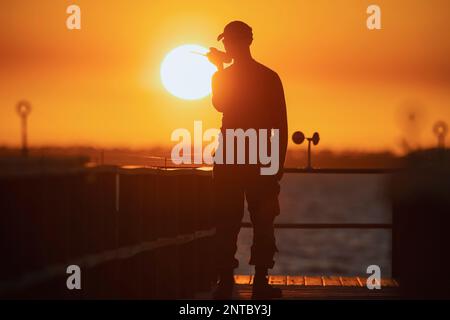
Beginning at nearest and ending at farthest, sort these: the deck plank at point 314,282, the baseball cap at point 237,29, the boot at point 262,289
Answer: the baseball cap at point 237,29 < the boot at point 262,289 < the deck plank at point 314,282

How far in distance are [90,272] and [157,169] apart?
1876 mm

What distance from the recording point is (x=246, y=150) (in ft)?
36.2

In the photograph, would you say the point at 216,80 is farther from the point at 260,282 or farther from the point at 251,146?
the point at 260,282

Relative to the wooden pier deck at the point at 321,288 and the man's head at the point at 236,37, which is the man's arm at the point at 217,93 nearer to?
the man's head at the point at 236,37

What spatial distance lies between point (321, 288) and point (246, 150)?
264 cm

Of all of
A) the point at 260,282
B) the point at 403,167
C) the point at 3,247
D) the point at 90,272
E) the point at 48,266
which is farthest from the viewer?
the point at 403,167

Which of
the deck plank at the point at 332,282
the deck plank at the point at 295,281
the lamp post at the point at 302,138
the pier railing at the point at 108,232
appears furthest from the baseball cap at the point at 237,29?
A: the lamp post at the point at 302,138

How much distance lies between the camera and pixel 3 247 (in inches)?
311

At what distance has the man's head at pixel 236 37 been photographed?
36.2 feet

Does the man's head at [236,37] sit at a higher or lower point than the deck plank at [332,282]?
higher

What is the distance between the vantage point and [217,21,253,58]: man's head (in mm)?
11039

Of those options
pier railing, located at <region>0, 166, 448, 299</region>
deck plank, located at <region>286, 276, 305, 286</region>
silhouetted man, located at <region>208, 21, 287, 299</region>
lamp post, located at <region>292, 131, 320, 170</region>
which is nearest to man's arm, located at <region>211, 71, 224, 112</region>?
silhouetted man, located at <region>208, 21, 287, 299</region>
